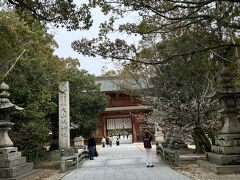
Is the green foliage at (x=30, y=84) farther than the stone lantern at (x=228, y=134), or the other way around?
the green foliage at (x=30, y=84)

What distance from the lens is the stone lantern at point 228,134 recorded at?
1322cm

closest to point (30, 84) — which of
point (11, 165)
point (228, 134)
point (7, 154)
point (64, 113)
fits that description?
point (64, 113)

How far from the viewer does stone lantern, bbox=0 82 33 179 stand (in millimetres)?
13320

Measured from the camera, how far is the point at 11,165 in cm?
1371

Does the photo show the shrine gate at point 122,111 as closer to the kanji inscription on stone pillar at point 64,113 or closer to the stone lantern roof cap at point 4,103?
the kanji inscription on stone pillar at point 64,113

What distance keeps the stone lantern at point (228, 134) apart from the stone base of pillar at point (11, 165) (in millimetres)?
6710

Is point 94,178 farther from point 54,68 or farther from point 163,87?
point 54,68

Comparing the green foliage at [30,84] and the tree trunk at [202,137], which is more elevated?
the green foliage at [30,84]

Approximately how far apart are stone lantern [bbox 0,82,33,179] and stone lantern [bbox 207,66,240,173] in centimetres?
679

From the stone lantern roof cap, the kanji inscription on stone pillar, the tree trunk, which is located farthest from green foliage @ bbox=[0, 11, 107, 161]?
the tree trunk

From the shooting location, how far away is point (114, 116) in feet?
183

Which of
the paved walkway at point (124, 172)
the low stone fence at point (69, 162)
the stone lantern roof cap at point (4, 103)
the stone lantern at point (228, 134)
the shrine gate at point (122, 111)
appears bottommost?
the paved walkway at point (124, 172)

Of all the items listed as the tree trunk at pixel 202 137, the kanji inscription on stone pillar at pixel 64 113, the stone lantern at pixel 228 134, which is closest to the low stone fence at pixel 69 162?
the kanji inscription on stone pillar at pixel 64 113

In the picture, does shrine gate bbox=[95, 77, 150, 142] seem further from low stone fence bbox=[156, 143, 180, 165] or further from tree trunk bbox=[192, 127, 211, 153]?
low stone fence bbox=[156, 143, 180, 165]
